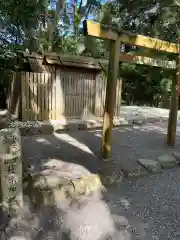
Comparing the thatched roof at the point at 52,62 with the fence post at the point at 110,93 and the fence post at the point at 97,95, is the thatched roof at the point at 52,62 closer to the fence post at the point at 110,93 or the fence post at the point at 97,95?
the fence post at the point at 97,95

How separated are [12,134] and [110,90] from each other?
1.77 m

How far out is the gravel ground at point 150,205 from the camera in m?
2.28

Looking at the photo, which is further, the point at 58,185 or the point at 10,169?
the point at 58,185

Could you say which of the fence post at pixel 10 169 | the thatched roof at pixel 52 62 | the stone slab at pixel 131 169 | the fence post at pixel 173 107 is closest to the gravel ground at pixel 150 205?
the stone slab at pixel 131 169

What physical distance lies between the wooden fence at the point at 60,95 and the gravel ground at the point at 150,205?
3795 mm

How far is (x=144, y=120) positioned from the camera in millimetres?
7168

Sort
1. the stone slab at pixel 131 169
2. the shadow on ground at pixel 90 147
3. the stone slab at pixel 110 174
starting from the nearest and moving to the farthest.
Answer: the stone slab at pixel 110 174 < the stone slab at pixel 131 169 < the shadow on ground at pixel 90 147

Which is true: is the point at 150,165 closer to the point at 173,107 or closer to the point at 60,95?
the point at 173,107

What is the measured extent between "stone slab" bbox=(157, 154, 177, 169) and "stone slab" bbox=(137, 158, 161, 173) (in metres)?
0.11

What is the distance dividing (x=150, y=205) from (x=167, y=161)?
1375mm


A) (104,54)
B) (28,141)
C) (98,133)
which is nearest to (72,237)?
(28,141)

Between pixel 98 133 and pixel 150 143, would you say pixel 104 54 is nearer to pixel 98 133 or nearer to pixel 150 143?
pixel 98 133

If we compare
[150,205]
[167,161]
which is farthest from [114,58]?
[150,205]

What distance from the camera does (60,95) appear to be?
260 inches
